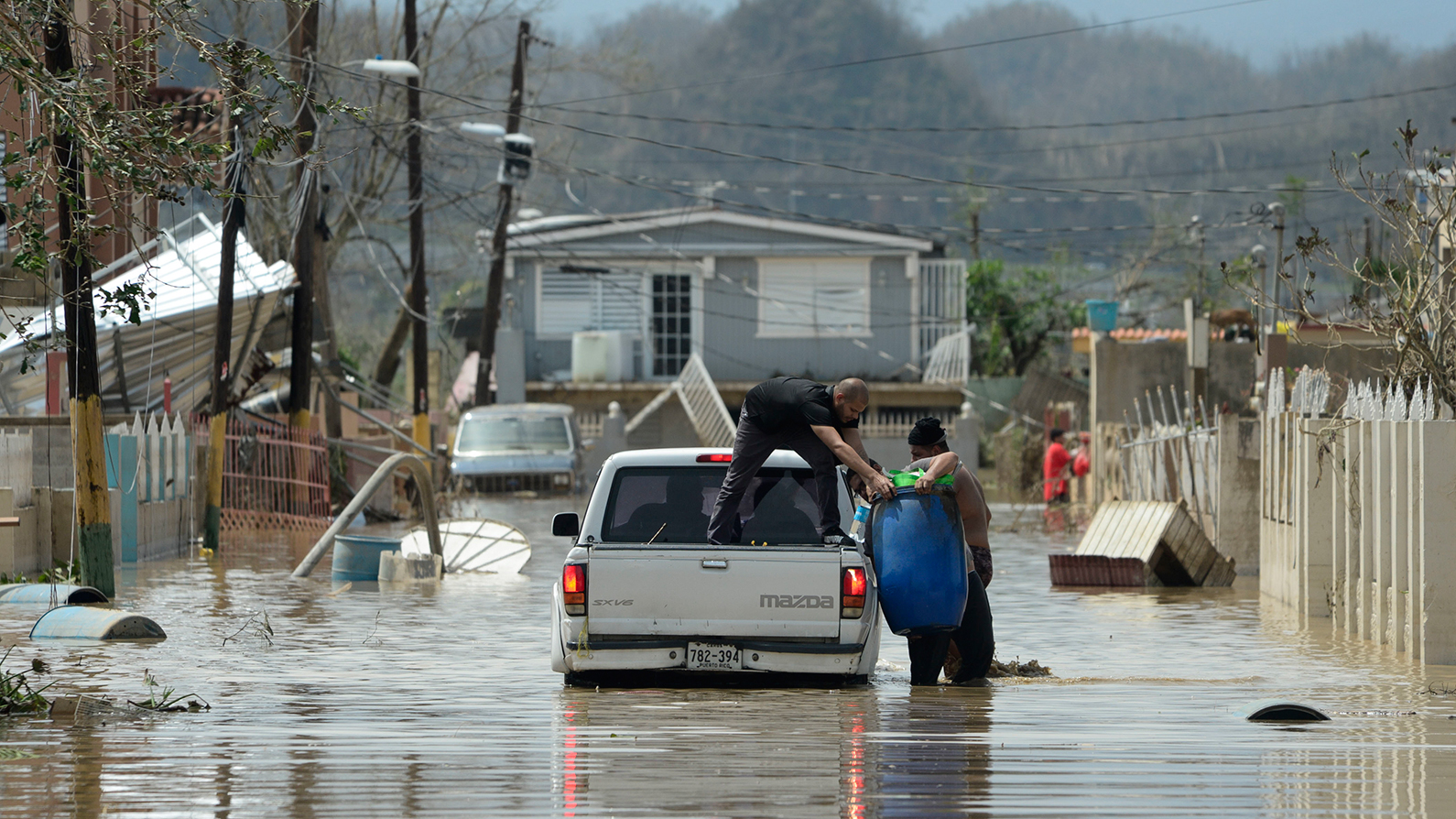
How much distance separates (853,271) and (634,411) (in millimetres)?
6902

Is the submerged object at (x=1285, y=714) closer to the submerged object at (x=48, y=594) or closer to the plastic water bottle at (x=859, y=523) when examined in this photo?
Answer: the plastic water bottle at (x=859, y=523)

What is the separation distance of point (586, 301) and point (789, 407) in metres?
40.8

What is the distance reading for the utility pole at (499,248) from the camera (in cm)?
4297

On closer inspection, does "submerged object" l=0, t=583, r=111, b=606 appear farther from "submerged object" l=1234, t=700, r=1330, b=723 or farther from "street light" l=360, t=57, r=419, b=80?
"street light" l=360, t=57, r=419, b=80

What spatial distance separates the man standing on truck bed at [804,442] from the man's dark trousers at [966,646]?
95cm

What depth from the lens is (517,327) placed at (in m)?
51.1

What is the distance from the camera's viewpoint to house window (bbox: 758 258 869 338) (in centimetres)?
5069

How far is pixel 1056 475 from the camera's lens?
37.6 metres

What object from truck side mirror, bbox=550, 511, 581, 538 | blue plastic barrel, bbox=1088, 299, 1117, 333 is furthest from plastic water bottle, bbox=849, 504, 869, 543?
blue plastic barrel, bbox=1088, 299, 1117, 333

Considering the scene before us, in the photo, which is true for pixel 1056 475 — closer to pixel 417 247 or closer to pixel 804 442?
pixel 417 247

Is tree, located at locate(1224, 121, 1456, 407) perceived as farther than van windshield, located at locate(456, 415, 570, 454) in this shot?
No

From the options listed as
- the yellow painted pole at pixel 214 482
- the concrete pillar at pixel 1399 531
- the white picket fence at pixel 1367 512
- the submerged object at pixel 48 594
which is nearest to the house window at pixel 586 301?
the yellow painted pole at pixel 214 482

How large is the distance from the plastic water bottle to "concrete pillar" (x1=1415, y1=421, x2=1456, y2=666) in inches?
151

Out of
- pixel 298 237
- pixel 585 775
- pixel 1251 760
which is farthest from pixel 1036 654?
pixel 298 237
